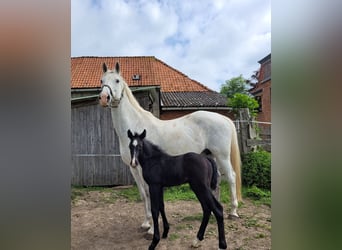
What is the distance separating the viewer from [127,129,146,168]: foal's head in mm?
1500

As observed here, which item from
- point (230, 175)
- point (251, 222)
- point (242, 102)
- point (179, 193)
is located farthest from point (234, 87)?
point (251, 222)

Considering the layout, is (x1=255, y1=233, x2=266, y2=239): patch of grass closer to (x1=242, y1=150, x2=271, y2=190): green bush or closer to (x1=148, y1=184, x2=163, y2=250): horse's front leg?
(x1=242, y1=150, x2=271, y2=190): green bush

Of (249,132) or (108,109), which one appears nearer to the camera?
(108,109)

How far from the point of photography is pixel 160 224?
1657 millimetres

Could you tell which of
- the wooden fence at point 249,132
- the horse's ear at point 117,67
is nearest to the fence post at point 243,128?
the wooden fence at point 249,132

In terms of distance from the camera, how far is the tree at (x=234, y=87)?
1683 millimetres

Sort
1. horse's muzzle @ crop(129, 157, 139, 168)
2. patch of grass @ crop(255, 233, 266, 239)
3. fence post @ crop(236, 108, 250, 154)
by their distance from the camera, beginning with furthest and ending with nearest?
1. fence post @ crop(236, 108, 250, 154)
2. patch of grass @ crop(255, 233, 266, 239)
3. horse's muzzle @ crop(129, 157, 139, 168)

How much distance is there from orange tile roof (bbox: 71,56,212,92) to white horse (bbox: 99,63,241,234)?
0.09 metres

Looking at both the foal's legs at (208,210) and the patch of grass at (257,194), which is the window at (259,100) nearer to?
the patch of grass at (257,194)

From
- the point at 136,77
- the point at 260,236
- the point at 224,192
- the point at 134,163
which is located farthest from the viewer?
the point at 136,77

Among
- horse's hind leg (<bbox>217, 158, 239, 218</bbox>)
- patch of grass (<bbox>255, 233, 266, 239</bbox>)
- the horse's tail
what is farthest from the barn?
patch of grass (<bbox>255, 233, 266, 239</bbox>)

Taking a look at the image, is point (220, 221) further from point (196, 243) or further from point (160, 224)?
point (160, 224)

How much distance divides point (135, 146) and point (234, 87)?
83 centimetres
